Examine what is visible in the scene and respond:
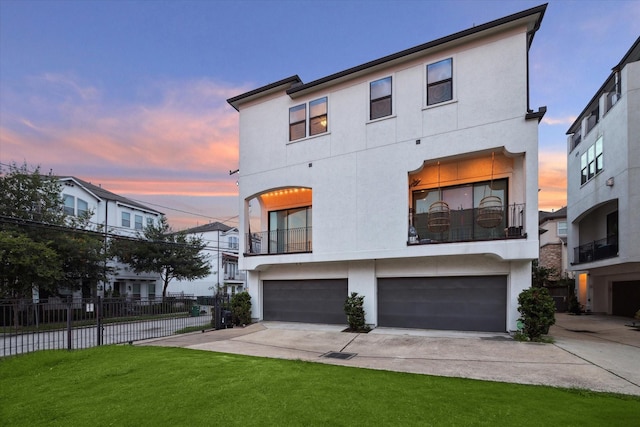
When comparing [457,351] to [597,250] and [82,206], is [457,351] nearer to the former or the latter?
[597,250]

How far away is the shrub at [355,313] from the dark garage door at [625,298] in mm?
16722

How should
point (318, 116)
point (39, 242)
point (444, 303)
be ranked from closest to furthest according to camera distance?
1. point (444, 303)
2. point (318, 116)
3. point (39, 242)

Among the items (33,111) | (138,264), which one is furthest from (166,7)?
(138,264)

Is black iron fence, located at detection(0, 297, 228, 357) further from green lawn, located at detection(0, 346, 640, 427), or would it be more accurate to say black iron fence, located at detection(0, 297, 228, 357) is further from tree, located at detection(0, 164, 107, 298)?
tree, located at detection(0, 164, 107, 298)

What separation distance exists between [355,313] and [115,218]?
26245mm

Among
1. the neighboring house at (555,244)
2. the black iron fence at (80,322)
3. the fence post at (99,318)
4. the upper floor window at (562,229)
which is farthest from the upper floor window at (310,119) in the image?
the upper floor window at (562,229)

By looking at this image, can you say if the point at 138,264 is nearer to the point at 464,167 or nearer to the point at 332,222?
the point at 332,222

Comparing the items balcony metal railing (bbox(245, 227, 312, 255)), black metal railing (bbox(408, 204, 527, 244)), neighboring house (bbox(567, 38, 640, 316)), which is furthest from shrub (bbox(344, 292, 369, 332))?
neighboring house (bbox(567, 38, 640, 316))

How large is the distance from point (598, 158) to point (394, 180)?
14717 mm

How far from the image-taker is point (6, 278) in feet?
60.2

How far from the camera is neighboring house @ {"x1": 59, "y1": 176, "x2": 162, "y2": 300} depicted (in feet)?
88.7

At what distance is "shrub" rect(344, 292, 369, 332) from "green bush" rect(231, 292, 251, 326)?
4.82 meters

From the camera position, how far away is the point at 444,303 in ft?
41.4

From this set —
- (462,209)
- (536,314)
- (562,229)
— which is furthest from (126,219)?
(562,229)
